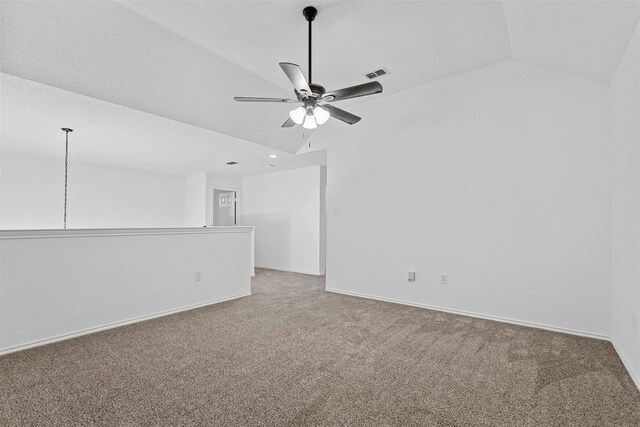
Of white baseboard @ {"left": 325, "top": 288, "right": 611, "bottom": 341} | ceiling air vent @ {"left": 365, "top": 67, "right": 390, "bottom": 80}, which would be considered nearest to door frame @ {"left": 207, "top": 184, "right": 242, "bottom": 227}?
white baseboard @ {"left": 325, "top": 288, "right": 611, "bottom": 341}

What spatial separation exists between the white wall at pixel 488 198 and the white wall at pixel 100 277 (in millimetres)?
2128

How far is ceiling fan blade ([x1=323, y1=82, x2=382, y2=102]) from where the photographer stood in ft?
7.66

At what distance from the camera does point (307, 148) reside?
5316 mm

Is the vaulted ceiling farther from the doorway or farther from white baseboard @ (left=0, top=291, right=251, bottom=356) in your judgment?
the doorway

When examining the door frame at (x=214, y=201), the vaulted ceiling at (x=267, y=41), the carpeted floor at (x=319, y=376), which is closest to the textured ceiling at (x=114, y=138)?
the vaulted ceiling at (x=267, y=41)

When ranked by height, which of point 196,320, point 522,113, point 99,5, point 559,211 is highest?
point 99,5

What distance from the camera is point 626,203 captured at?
2346mm

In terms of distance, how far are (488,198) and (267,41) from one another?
297 cm

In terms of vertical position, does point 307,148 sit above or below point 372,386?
above

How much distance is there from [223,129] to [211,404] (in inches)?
145

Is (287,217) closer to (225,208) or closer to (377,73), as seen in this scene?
(225,208)

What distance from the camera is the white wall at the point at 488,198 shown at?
9.69ft

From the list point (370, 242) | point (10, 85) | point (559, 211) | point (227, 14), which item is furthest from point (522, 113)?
point (10, 85)

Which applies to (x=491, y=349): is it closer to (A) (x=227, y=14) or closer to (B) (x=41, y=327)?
(A) (x=227, y=14)
